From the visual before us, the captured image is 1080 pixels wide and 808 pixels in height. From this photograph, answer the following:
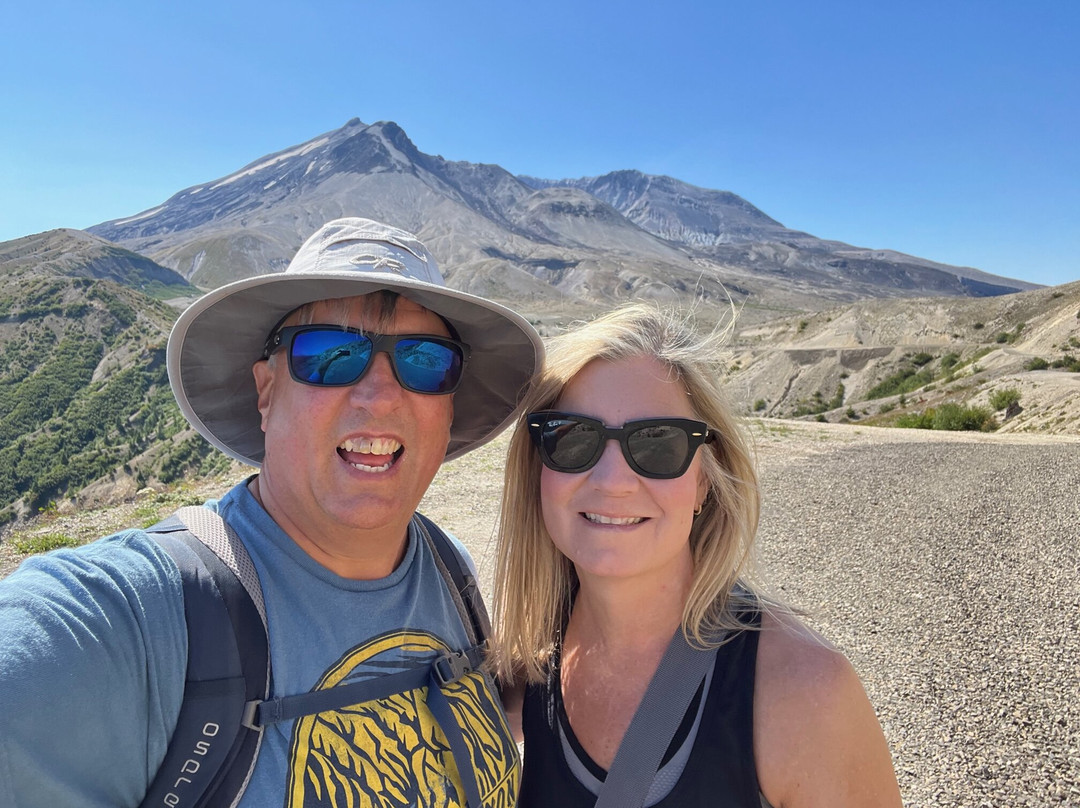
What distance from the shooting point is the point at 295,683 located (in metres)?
1.42

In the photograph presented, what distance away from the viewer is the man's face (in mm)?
1704

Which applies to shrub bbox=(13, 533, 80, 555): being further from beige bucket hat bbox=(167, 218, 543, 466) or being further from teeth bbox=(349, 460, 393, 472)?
teeth bbox=(349, 460, 393, 472)

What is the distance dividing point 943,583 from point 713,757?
24.0ft

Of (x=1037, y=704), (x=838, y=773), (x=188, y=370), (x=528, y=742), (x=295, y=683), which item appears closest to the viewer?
(x=295, y=683)

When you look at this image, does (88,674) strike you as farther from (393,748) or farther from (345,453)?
(345,453)

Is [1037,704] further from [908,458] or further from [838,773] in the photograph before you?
[908,458]

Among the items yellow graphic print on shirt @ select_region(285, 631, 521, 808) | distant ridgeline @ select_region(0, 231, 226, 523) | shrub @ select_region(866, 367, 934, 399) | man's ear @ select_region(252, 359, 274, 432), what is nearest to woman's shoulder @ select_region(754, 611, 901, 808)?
yellow graphic print on shirt @ select_region(285, 631, 521, 808)

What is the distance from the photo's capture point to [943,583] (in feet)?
24.5

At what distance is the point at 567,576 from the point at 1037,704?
4825mm

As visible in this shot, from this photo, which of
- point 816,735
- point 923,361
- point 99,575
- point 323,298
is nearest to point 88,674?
point 99,575

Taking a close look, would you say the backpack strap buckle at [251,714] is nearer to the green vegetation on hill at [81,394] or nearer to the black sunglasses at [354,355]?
the black sunglasses at [354,355]

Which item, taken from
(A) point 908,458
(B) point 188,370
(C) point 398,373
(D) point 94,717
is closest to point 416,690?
(D) point 94,717

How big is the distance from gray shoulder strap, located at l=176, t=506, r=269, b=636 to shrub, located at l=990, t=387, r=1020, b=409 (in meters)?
25.1

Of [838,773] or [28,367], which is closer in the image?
[838,773]
